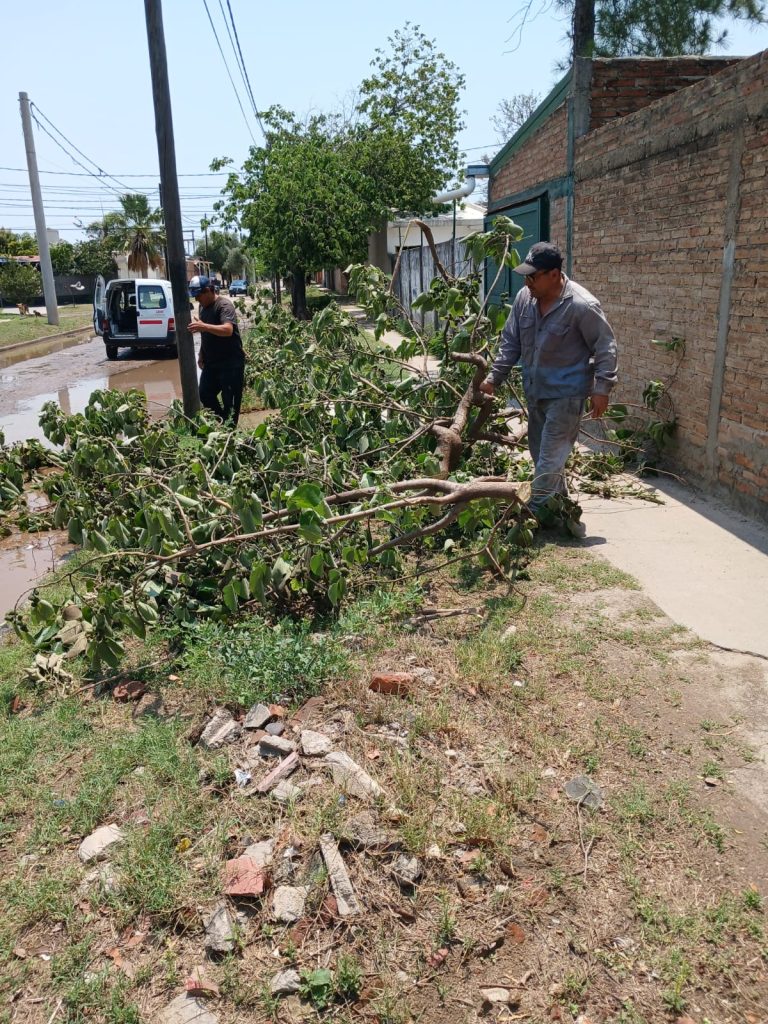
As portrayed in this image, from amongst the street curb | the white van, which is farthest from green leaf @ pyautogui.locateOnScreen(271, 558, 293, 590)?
the street curb

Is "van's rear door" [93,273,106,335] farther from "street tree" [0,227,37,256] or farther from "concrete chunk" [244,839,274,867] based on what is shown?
"street tree" [0,227,37,256]

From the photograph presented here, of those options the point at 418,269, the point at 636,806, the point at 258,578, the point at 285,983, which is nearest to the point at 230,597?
the point at 258,578

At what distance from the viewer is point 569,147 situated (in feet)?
28.3

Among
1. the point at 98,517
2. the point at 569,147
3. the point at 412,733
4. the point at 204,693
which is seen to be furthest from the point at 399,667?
the point at 569,147

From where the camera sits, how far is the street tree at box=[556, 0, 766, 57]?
42.0ft

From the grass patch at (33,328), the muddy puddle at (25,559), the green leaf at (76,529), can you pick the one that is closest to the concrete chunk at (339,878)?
the green leaf at (76,529)

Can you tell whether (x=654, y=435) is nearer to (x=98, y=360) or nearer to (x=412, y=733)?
(x=412, y=733)

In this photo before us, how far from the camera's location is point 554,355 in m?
5.03

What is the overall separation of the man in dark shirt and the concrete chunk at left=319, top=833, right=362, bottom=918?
17.7 feet

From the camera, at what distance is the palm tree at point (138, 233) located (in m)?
57.3

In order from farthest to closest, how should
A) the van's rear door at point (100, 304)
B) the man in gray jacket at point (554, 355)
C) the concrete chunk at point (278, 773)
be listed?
the van's rear door at point (100, 304), the man in gray jacket at point (554, 355), the concrete chunk at point (278, 773)

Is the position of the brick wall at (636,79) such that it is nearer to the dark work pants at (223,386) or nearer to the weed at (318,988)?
the dark work pants at (223,386)

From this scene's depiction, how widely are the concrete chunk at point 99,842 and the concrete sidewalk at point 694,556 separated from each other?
2.70 m

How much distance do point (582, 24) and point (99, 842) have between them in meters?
15.8
